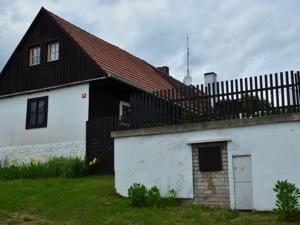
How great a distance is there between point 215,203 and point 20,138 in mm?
12210

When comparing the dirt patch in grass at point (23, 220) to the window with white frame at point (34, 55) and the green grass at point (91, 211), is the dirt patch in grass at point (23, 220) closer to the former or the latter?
the green grass at point (91, 211)

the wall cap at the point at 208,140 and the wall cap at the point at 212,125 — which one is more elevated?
the wall cap at the point at 212,125

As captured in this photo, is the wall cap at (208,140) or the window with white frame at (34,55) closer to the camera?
the wall cap at (208,140)

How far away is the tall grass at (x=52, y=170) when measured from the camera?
15609mm

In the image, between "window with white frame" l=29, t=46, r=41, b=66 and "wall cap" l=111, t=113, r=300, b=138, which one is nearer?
"wall cap" l=111, t=113, r=300, b=138

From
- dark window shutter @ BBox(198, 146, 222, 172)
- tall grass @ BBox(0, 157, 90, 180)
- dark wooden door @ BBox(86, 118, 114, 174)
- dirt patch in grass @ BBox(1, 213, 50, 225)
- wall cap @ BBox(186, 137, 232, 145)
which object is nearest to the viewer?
dirt patch in grass @ BBox(1, 213, 50, 225)

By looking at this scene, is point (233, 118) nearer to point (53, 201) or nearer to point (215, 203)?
point (215, 203)

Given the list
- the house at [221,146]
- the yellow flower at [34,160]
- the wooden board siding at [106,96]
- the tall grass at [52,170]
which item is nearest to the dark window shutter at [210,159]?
the house at [221,146]

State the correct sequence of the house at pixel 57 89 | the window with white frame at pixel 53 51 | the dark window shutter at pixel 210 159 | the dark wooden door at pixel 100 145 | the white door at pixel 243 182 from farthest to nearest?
the window with white frame at pixel 53 51 → the house at pixel 57 89 → the dark wooden door at pixel 100 145 → the dark window shutter at pixel 210 159 → the white door at pixel 243 182

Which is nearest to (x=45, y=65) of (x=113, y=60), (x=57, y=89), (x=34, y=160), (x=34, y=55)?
(x=34, y=55)

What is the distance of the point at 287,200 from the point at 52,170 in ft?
32.7

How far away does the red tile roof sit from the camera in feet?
62.5

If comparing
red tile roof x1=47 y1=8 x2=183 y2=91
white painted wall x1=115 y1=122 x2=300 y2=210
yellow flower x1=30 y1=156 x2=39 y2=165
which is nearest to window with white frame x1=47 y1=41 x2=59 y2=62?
red tile roof x1=47 y1=8 x2=183 y2=91

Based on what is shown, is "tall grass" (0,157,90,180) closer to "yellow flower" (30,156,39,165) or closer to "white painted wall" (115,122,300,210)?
"yellow flower" (30,156,39,165)
